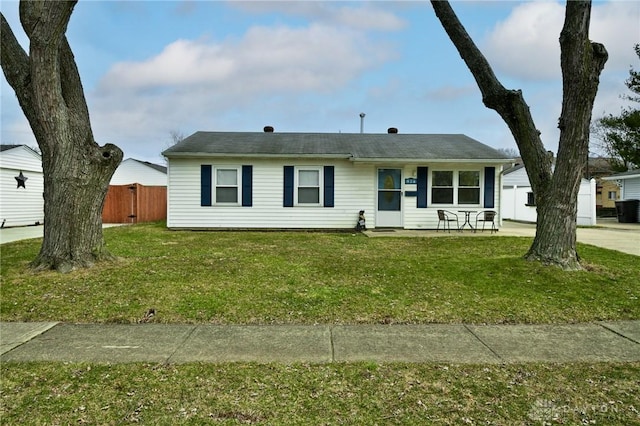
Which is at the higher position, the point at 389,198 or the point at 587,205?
the point at 389,198

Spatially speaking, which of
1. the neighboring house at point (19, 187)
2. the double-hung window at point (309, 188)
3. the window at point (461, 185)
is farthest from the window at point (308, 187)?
the neighboring house at point (19, 187)

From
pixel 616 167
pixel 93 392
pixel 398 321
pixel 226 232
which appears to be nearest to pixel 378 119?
pixel 226 232

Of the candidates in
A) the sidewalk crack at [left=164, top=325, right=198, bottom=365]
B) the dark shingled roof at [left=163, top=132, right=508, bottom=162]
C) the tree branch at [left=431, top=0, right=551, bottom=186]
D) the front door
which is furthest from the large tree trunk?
the front door

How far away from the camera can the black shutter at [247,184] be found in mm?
13250

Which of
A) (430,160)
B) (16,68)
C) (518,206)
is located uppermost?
(16,68)

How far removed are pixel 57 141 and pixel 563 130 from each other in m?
7.92

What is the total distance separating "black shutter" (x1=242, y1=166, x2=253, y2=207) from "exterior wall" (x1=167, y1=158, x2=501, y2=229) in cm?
11

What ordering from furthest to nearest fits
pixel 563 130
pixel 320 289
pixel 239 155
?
1. pixel 239 155
2. pixel 563 130
3. pixel 320 289

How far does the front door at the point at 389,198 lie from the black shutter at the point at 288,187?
10.1ft

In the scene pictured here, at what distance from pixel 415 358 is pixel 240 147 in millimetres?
11691

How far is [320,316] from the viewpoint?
4.35 meters

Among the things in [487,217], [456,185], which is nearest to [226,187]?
[456,185]

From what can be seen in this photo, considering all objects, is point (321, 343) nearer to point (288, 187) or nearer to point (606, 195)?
point (288, 187)

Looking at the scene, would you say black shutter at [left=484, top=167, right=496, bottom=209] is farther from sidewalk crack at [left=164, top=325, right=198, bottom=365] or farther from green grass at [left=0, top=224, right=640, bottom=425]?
sidewalk crack at [left=164, top=325, right=198, bottom=365]
